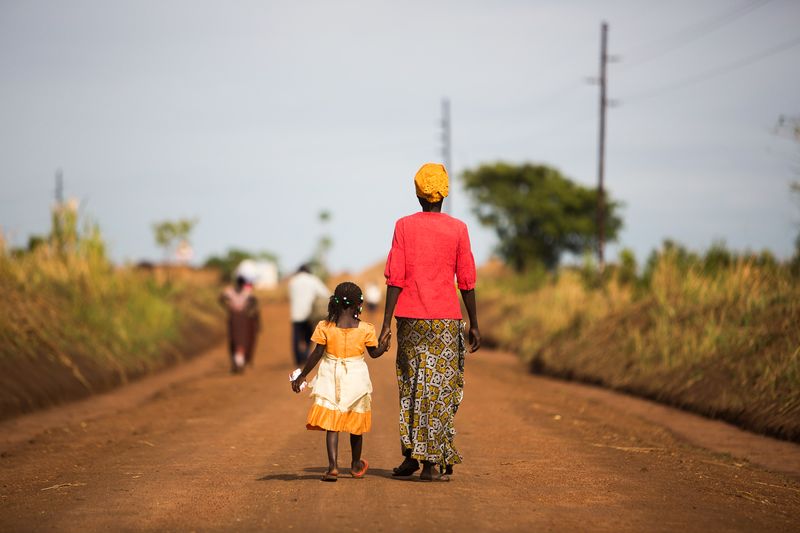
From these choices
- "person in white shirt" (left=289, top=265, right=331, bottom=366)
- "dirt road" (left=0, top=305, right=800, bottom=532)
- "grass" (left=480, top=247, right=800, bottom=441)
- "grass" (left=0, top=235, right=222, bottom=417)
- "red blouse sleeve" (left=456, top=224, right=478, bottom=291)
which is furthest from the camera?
"person in white shirt" (left=289, top=265, right=331, bottom=366)

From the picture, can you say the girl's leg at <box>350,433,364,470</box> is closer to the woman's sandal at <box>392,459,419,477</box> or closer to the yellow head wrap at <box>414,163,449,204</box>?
the woman's sandal at <box>392,459,419,477</box>

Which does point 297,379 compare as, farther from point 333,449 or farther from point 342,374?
point 333,449

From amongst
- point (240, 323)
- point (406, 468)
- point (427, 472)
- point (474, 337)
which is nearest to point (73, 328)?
point (240, 323)

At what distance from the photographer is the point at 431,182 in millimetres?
8734

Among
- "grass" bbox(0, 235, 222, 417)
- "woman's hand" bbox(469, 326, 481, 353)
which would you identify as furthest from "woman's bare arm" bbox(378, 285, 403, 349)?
"grass" bbox(0, 235, 222, 417)

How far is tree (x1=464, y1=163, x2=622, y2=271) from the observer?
77.7 metres

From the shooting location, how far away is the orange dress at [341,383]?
8547 millimetres

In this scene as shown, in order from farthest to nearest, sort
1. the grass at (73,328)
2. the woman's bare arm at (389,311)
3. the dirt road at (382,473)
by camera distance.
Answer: the grass at (73,328), the woman's bare arm at (389,311), the dirt road at (382,473)

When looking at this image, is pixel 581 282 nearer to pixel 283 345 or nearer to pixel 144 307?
pixel 283 345

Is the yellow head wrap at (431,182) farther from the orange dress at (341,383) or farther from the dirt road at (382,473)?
the dirt road at (382,473)

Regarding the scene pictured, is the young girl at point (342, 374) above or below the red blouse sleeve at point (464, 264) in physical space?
below

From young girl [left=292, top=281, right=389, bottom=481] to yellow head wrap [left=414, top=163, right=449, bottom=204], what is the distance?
3.00ft

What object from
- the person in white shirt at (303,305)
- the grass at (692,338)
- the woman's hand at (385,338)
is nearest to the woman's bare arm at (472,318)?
the woman's hand at (385,338)

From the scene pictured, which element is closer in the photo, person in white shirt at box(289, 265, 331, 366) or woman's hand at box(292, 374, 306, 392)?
woman's hand at box(292, 374, 306, 392)
